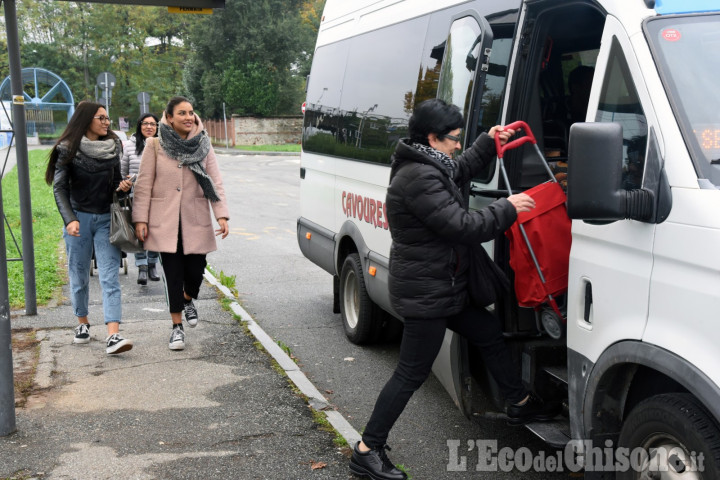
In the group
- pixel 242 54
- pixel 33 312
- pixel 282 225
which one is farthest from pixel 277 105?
pixel 33 312

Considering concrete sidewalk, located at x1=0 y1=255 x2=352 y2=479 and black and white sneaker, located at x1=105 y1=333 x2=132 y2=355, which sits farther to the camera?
black and white sneaker, located at x1=105 y1=333 x2=132 y2=355

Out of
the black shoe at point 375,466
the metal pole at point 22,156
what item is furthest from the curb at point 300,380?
the metal pole at point 22,156

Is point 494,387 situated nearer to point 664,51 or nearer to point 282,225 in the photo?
point 664,51

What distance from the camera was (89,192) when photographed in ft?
21.1

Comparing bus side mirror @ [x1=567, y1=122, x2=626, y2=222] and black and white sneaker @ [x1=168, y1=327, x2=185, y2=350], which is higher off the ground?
bus side mirror @ [x1=567, y1=122, x2=626, y2=222]

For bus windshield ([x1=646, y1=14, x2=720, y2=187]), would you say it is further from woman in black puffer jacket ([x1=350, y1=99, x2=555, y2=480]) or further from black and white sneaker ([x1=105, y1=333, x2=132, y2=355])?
black and white sneaker ([x1=105, y1=333, x2=132, y2=355])

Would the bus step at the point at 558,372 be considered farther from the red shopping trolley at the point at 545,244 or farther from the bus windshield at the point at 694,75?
the bus windshield at the point at 694,75

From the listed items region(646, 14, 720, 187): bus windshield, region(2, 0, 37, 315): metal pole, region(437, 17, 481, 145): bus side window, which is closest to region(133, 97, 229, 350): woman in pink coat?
region(2, 0, 37, 315): metal pole

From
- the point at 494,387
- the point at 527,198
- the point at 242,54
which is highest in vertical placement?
the point at 242,54

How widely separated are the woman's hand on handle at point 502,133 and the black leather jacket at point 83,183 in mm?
3643

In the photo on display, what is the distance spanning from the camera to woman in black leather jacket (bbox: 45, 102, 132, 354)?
20.8 ft

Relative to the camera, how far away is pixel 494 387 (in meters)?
4.31

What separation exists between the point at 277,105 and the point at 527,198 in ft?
155

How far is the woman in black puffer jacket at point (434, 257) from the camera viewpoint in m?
3.70
